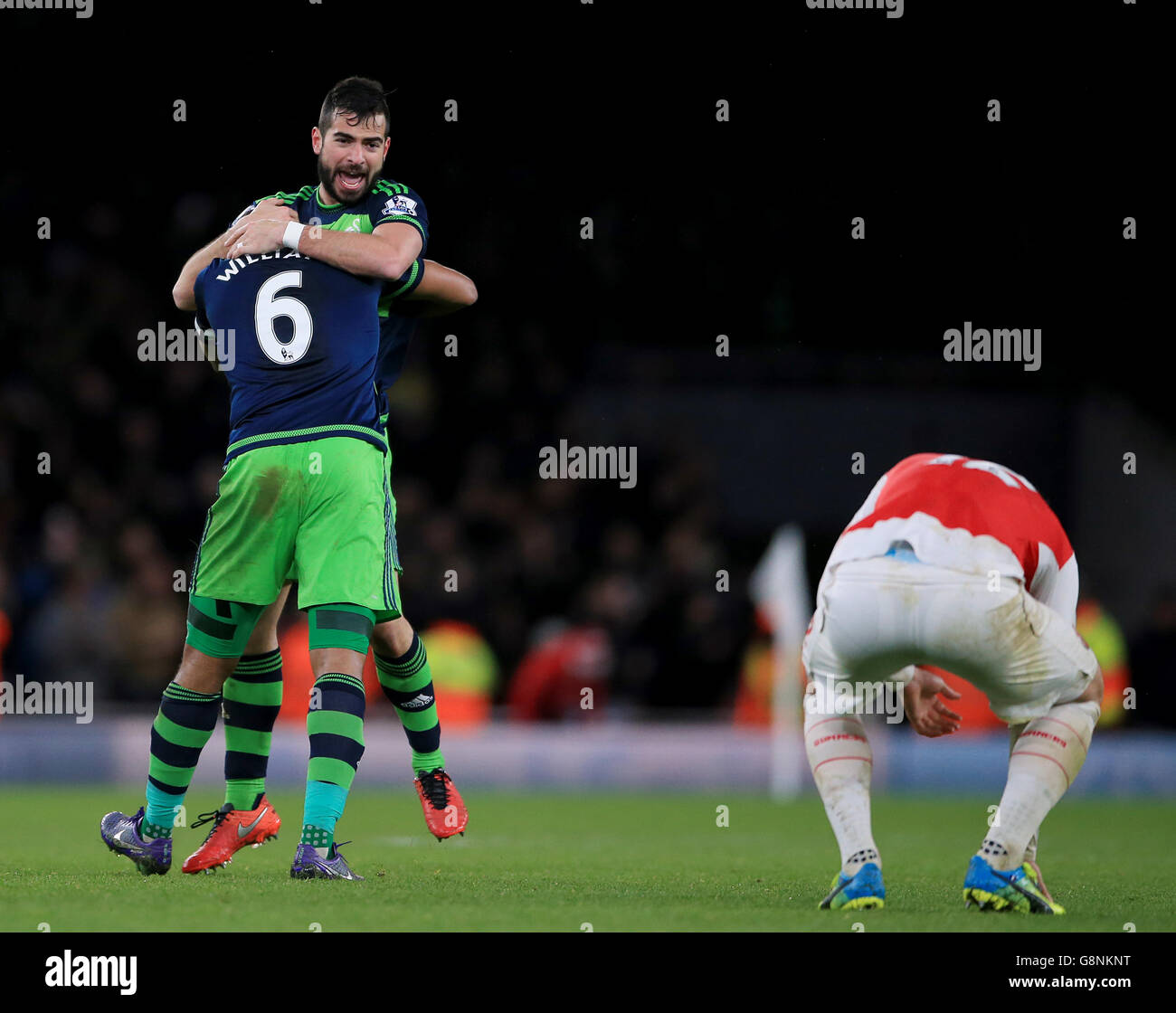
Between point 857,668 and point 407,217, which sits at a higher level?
point 407,217

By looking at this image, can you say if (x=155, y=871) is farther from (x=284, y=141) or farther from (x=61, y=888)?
(x=284, y=141)

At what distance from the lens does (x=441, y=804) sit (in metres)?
5.59

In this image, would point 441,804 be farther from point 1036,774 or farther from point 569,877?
point 1036,774

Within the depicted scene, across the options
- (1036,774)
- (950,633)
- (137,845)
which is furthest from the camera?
(137,845)

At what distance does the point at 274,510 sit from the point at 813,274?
13522 millimetres

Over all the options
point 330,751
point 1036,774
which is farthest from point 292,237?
point 1036,774

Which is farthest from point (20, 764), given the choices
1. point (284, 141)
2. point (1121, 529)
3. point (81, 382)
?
point (1121, 529)

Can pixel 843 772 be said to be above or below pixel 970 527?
below

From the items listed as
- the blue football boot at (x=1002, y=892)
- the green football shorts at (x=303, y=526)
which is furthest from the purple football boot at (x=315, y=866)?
the blue football boot at (x=1002, y=892)

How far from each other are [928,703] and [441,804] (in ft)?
5.33

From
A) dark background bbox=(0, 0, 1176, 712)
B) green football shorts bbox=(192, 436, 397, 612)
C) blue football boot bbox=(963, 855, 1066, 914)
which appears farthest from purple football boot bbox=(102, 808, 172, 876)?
dark background bbox=(0, 0, 1176, 712)

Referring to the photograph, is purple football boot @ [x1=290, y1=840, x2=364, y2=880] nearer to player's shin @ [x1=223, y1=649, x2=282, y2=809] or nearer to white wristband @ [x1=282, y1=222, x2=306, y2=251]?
player's shin @ [x1=223, y1=649, x2=282, y2=809]

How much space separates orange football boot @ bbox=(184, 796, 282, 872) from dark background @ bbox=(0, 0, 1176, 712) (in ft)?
27.1

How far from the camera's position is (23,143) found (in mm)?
17016
